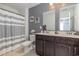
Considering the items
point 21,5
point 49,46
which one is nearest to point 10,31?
point 21,5

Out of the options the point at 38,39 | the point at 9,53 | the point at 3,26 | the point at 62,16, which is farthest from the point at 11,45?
the point at 62,16

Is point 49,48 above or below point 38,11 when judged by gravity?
below

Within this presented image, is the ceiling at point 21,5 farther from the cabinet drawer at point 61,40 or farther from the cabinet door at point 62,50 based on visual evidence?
the cabinet door at point 62,50

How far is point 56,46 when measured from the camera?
200 cm

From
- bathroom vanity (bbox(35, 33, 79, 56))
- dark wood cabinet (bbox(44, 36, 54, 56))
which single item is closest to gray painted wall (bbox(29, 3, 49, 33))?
bathroom vanity (bbox(35, 33, 79, 56))

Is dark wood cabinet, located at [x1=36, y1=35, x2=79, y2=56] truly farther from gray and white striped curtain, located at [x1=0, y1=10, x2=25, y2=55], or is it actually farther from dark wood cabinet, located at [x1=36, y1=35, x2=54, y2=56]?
gray and white striped curtain, located at [x1=0, y1=10, x2=25, y2=55]

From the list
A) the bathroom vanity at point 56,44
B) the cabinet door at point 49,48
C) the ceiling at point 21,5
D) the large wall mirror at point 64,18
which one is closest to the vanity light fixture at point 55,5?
the large wall mirror at point 64,18

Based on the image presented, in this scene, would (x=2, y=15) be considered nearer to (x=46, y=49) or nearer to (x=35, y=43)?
(x=35, y=43)

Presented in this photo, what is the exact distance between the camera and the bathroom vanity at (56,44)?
6.10 feet

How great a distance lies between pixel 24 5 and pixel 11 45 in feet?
2.56

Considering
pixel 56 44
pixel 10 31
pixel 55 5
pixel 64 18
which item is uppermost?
pixel 55 5

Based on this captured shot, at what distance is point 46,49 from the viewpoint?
2098 mm

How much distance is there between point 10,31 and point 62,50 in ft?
3.28

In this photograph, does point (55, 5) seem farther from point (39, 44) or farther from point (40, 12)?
point (39, 44)
